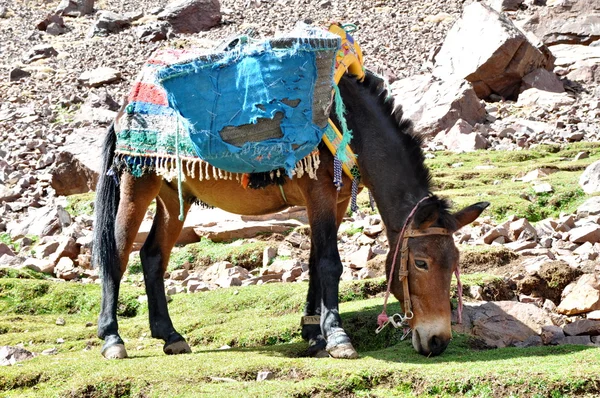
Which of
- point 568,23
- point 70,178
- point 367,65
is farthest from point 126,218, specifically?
point 568,23

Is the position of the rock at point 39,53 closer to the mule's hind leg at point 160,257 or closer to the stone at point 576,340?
the mule's hind leg at point 160,257

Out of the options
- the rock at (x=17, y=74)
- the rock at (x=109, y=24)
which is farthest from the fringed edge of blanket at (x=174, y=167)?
the rock at (x=109, y=24)

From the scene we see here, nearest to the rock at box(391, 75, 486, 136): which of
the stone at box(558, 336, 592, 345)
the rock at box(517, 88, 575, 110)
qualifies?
the rock at box(517, 88, 575, 110)

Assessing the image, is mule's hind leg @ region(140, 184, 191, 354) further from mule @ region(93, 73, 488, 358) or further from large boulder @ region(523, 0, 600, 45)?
large boulder @ region(523, 0, 600, 45)

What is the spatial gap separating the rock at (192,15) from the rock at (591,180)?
68.6 feet

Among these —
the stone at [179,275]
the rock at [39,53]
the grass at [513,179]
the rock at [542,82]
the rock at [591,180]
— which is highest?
the rock at [542,82]

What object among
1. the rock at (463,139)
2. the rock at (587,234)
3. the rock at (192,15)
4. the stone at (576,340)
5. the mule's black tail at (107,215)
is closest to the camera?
the stone at (576,340)

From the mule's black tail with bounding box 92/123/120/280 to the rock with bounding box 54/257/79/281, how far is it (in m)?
3.25

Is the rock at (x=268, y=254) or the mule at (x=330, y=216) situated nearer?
the mule at (x=330, y=216)

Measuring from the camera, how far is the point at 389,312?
6.14 m

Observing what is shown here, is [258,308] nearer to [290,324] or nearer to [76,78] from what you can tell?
[290,324]

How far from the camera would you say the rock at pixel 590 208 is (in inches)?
351

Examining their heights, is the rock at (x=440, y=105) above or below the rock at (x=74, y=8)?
below

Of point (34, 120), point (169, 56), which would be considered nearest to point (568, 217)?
point (169, 56)
